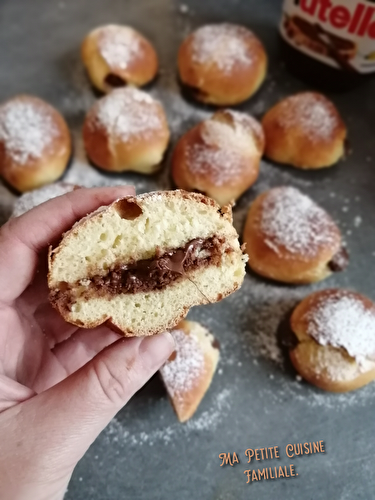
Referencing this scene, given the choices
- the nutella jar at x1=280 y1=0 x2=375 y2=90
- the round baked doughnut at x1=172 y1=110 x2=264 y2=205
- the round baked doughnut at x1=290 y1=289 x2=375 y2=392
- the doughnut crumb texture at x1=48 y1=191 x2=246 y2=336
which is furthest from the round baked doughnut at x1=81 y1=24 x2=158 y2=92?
the round baked doughnut at x1=290 y1=289 x2=375 y2=392

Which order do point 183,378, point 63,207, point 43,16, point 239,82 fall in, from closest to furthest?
point 63,207 → point 183,378 → point 239,82 → point 43,16

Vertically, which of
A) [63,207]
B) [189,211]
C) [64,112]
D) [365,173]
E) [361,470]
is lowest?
[361,470]

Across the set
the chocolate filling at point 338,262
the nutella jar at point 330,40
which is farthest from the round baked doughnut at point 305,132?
the chocolate filling at point 338,262

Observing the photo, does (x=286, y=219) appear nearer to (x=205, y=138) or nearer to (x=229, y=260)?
(x=205, y=138)

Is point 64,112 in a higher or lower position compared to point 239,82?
lower

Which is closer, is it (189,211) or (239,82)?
(189,211)

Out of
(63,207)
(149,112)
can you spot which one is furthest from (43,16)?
(63,207)

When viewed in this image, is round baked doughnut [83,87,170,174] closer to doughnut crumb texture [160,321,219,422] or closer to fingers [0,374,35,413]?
doughnut crumb texture [160,321,219,422]
